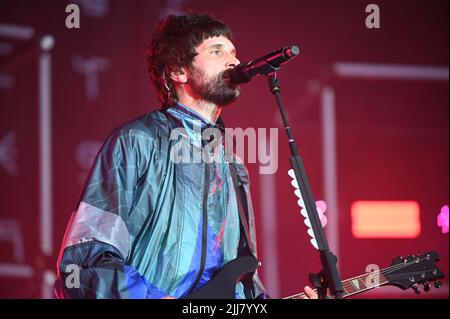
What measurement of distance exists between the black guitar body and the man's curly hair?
0.82m

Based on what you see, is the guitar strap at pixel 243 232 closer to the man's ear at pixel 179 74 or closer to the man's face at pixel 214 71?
the man's face at pixel 214 71

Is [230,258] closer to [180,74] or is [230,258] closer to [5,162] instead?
[180,74]

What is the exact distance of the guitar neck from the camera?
7.57 ft

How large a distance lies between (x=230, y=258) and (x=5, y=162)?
227 centimetres

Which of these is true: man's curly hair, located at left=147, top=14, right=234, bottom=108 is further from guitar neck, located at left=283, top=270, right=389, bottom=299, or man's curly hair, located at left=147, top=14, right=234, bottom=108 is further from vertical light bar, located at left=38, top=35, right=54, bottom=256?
vertical light bar, located at left=38, top=35, right=54, bottom=256

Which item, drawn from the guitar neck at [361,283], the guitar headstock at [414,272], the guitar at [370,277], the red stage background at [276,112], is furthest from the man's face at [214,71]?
the red stage background at [276,112]

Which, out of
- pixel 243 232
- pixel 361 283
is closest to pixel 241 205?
pixel 243 232

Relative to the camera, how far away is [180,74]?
271 centimetres

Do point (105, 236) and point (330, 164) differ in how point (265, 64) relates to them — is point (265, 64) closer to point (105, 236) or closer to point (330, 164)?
point (105, 236)

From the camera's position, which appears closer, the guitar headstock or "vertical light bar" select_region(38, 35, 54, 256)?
the guitar headstock

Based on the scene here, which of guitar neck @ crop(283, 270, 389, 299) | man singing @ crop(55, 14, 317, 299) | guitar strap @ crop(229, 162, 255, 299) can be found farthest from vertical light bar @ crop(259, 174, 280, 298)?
guitar neck @ crop(283, 270, 389, 299)
